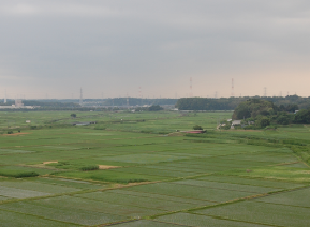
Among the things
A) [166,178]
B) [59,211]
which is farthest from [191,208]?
[166,178]

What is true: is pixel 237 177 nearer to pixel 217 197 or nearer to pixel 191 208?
pixel 217 197

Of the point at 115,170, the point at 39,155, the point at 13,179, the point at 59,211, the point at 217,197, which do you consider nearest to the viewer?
the point at 59,211

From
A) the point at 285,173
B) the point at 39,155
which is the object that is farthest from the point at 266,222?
the point at 39,155

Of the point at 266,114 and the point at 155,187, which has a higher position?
the point at 266,114

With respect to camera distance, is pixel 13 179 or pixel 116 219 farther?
pixel 13 179

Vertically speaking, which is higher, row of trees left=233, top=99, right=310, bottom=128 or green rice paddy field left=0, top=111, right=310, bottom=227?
row of trees left=233, top=99, right=310, bottom=128

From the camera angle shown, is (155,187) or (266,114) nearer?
(155,187)

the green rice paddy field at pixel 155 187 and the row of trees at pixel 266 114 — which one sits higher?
the row of trees at pixel 266 114

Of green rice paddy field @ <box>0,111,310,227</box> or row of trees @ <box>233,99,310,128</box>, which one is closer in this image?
green rice paddy field @ <box>0,111,310,227</box>

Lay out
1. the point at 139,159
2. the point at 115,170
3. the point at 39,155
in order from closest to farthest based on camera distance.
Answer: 1. the point at 115,170
2. the point at 139,159
3. the point at 39,155

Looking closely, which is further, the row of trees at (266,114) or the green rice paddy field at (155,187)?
the row of trees at (266,114)
